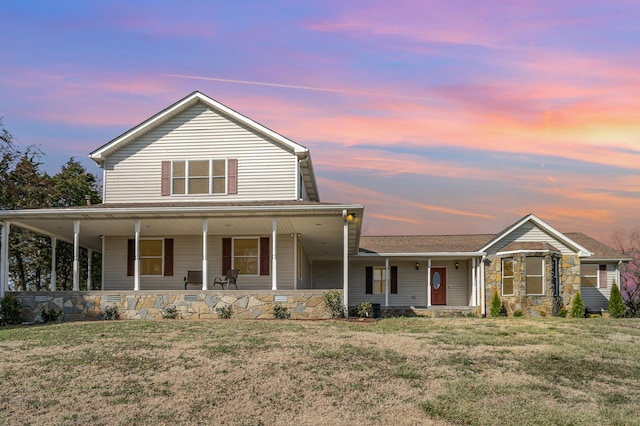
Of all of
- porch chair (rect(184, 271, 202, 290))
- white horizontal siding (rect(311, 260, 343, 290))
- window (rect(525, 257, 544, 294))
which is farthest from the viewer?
white horizontal siding (rect(311, 260, 343, 290))

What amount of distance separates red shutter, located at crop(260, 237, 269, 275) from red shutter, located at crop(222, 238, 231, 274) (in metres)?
1.08

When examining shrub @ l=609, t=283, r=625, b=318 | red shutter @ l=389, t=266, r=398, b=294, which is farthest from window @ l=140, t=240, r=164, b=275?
shrub @ l=609, t=283, r=625, b=318

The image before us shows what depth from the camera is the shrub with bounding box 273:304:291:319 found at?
18.2 metres

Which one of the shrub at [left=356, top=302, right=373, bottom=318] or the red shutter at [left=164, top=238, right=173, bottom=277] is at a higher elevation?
the red shutter at [left=164, top=238, right=173, bottom=277]

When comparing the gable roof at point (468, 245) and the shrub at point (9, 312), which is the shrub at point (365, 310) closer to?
the gable roof at point (468, 245)

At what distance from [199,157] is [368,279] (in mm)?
10768

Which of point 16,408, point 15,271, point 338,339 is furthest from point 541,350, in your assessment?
point 15,271

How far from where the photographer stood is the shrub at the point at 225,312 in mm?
18266

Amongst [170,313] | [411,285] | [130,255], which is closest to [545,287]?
[411,285]

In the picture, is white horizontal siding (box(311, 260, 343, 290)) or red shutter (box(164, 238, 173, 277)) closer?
red shutter (box(164, 238, 173, 277))

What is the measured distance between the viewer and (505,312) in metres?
25.0

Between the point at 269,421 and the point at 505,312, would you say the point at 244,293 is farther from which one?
the point at 505,312

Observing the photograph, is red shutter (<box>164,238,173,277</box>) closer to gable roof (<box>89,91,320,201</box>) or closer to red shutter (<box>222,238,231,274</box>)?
red shutter (<box>222,238,231,274</box>)

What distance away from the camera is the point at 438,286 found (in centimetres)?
2962
